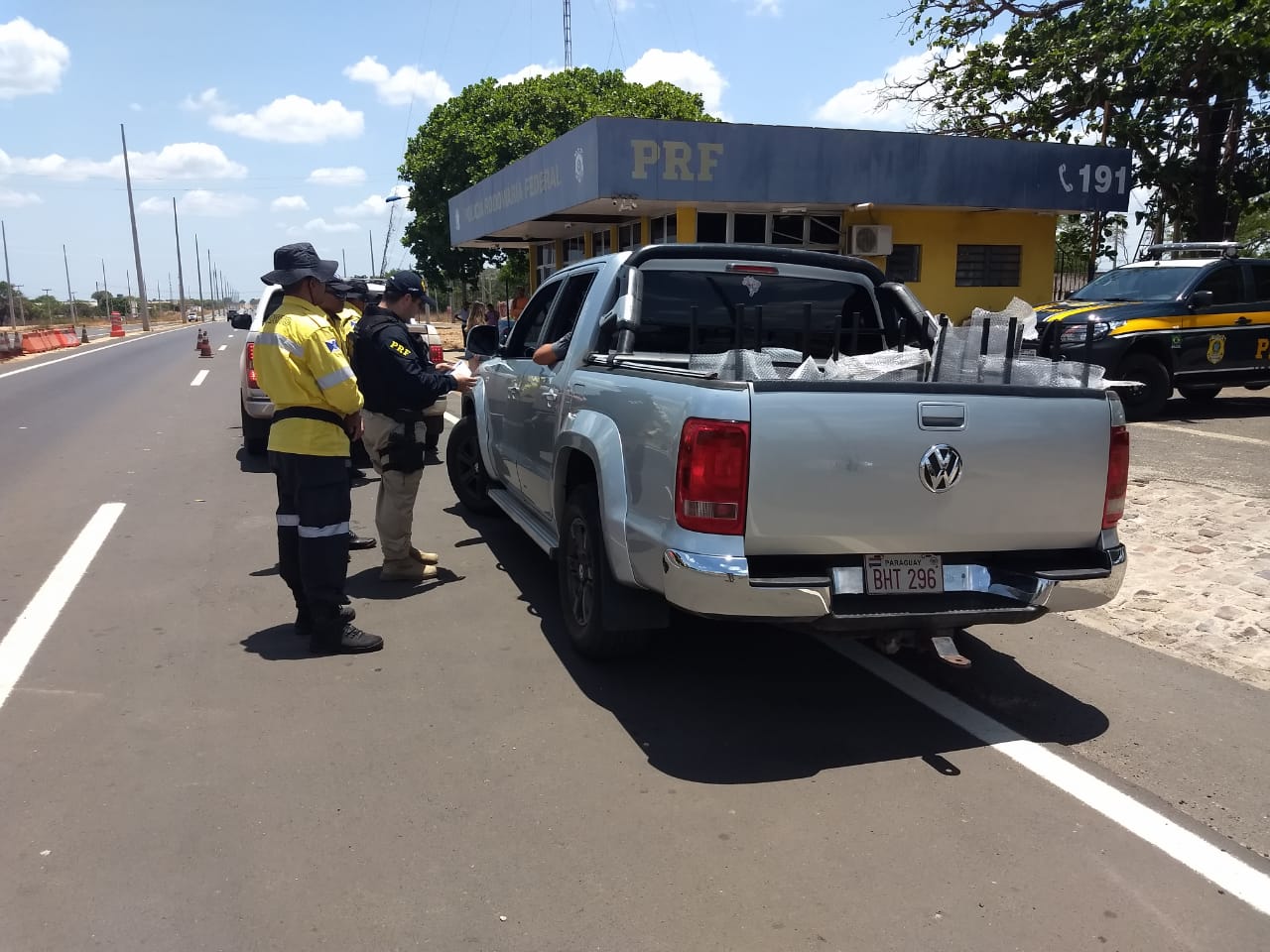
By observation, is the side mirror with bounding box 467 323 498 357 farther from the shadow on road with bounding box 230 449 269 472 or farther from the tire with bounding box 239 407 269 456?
the tire with bounding box 239 407 269 456

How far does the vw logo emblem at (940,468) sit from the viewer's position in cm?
372

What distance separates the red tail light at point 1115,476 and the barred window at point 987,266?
15.3 meters

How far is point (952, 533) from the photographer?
3828mm

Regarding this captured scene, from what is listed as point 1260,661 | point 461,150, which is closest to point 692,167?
point 1260,661

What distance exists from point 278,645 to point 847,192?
43.0 feet

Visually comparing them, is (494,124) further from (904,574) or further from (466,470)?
(904,574)

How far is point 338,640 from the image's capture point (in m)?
4.90

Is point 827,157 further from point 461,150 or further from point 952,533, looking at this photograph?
point 461,150

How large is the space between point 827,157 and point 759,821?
548 inches

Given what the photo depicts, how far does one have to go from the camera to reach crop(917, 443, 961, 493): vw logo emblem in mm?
3719

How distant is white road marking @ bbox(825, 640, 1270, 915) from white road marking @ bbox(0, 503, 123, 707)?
3.98m

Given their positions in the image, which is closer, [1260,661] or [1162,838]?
[1162,838]

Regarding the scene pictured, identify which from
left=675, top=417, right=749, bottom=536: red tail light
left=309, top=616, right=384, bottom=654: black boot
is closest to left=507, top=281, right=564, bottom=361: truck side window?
left=309, top=616, right=384, bottom=654: black boot

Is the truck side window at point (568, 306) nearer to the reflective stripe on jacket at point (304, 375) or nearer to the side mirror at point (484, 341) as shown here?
the side mirror at point (484, 341)
